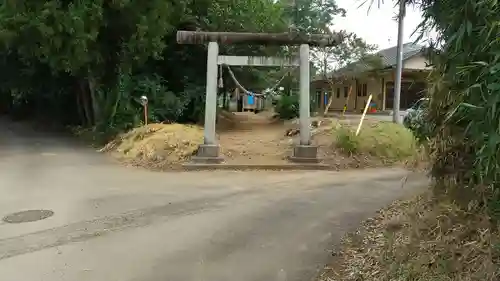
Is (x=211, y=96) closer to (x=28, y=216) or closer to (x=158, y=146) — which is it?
(x=158, y=146)

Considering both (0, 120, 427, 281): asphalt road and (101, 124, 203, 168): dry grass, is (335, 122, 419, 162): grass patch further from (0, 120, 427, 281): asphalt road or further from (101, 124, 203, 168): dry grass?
(101, 124, 203, 168): dry grass

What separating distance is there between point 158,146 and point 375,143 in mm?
5431

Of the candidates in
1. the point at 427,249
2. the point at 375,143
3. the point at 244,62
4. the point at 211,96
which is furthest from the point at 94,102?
the point at 427,249

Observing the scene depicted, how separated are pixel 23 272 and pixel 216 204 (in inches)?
126

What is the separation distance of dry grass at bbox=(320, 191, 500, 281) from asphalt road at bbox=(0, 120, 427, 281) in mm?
366

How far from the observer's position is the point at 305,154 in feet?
36.2

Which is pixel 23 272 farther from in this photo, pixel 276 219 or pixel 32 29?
pixel 32 29

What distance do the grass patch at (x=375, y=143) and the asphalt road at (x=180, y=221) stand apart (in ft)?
4.11

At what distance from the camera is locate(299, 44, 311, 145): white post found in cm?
1131

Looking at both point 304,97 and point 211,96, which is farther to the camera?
point 304,97

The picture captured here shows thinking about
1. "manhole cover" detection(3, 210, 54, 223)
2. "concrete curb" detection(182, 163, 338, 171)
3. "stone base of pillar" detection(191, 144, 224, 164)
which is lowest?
"manhole cover" detection(3, 210, 54, 223)

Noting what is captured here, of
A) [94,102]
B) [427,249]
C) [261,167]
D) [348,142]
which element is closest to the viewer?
[427,249]

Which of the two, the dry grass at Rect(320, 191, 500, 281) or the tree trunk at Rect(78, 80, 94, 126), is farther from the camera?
the tree trunk at Rect(78, 80, 94, 126)

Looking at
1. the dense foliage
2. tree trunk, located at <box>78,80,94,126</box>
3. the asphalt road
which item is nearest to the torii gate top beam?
the dense foliage
